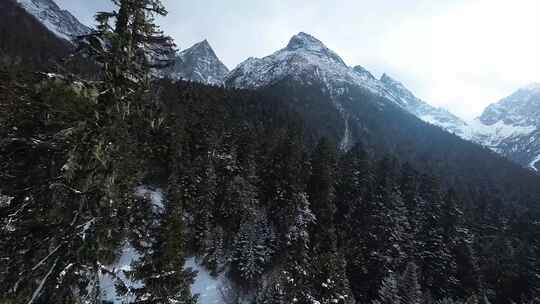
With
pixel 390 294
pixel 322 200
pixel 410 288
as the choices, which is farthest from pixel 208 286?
pixel 410 288

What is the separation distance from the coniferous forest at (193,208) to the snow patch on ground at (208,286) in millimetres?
773

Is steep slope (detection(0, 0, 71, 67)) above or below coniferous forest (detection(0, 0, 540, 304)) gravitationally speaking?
above

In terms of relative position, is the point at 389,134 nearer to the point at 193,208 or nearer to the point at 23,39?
the point at 193,208

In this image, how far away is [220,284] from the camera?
3706cm

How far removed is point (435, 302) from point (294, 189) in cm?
1986

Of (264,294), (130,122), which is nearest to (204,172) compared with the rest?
(264,294)

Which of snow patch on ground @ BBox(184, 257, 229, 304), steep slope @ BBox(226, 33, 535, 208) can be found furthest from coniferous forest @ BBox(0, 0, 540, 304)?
steep slope @ BBox(226, 33, 535, 208)

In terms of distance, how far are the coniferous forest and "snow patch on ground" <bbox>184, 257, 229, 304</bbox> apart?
0.77m

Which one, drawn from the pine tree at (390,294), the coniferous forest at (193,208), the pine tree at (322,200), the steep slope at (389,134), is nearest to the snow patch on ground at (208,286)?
the coniferous forest at (193,208)

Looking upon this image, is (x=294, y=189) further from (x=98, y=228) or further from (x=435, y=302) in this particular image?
(x=98, y=228)

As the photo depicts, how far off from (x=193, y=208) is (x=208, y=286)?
34.1 feet

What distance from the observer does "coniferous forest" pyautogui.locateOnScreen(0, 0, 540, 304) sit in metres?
7.71

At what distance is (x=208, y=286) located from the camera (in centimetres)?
3653

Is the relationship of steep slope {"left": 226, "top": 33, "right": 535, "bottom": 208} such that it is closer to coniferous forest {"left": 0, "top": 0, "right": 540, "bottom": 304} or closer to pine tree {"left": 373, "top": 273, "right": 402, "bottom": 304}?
coniferous forest {"left": 0, "top": 0, "right": 540, "bottom": 304}
